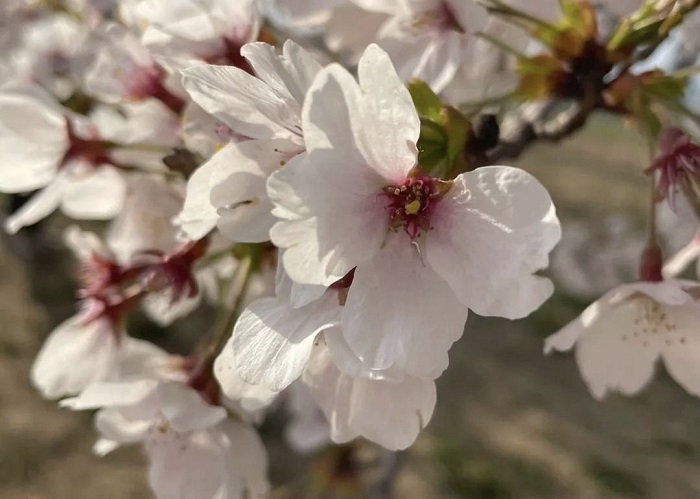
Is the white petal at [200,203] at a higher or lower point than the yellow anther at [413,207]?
lower

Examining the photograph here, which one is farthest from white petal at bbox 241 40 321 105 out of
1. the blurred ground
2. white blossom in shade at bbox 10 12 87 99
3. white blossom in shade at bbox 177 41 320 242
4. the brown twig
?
the blurred ground

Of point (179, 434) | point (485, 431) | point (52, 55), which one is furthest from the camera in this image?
point (485, 431)

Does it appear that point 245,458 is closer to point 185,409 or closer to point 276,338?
point 185,409

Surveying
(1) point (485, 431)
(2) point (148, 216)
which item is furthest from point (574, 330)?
(1) point (485, 431)

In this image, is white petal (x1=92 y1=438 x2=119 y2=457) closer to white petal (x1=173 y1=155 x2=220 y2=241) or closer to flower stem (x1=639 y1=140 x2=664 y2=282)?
white petal (x1=173 y1=155 x2=220 y2=241)

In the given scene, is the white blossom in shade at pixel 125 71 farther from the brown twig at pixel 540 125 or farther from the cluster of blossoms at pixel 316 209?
the brown twig at pixel 540 125

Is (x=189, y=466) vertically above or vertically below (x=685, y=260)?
below

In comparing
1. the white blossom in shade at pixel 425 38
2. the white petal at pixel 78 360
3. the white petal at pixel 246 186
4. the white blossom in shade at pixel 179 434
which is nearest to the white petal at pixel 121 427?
the white blossom in shade at pixel 179 434
